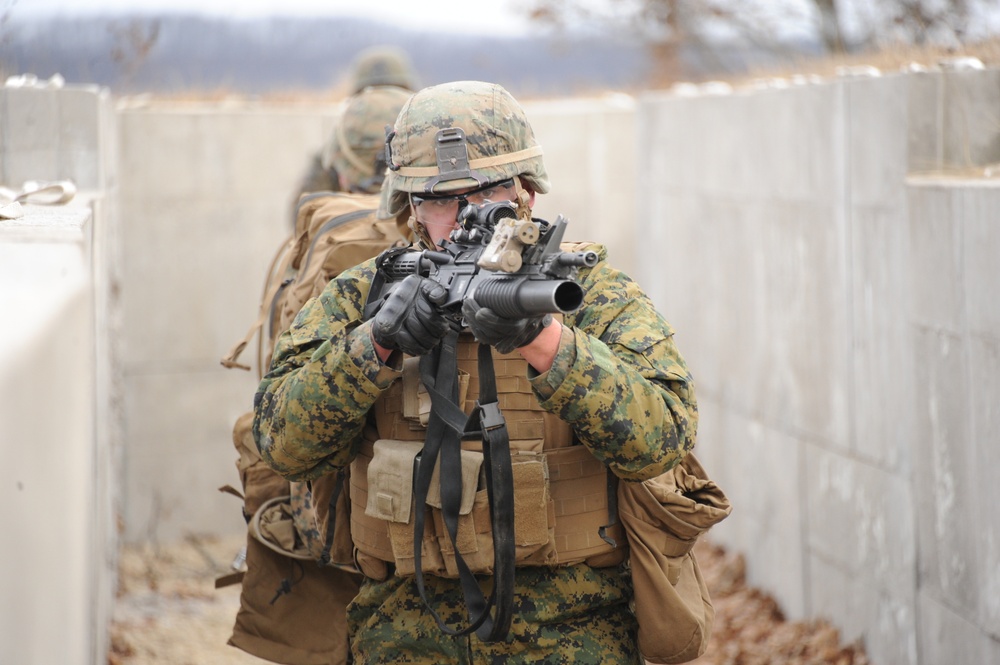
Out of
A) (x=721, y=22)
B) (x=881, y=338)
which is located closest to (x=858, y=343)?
(x=881, y=338)

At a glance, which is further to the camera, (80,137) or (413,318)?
(80,137)

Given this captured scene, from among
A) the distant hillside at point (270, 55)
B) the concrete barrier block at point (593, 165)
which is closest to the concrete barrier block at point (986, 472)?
the distant hillside at point (270, 55)

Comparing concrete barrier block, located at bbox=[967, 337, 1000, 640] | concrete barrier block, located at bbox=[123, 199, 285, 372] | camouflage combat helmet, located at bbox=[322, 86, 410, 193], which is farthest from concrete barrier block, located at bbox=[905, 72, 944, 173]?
concrete barrier block, located at bbox=[123, 199, 285, 372]

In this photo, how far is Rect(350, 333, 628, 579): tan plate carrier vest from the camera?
2.53m

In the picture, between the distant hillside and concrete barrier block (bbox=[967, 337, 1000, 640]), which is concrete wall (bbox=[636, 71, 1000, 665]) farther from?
the distant hillside

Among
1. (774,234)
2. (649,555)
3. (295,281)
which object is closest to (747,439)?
(774,234)

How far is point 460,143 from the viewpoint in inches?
106

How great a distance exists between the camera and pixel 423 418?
2.54 meters

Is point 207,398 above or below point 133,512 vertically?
above

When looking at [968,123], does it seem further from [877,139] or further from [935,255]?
[935,255]

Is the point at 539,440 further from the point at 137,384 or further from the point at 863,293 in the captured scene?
the point at 137,384

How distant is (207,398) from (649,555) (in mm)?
5423

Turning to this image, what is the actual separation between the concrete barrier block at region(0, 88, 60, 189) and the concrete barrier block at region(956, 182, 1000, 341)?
3362 millimetres

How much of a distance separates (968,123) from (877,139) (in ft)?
1.09
